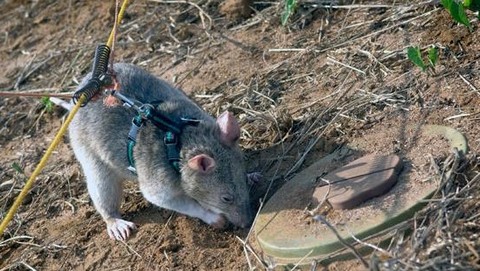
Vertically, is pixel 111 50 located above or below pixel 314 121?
above

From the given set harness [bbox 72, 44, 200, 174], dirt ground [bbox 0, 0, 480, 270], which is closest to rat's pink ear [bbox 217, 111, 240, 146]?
harness [bbox 72, 44, 200, 174]

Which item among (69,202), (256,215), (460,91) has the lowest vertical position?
(69,202)

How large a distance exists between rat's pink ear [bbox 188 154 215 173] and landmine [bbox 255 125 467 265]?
1.70ft

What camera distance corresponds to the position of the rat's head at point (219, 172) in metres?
5.93

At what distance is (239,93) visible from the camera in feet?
24.7

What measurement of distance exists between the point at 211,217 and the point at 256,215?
434 mm

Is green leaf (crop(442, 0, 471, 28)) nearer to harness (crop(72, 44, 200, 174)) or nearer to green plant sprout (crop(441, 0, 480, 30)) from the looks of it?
green plant sprout (crop(441, 0, 480, 30))

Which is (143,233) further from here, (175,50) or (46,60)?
(46,60)

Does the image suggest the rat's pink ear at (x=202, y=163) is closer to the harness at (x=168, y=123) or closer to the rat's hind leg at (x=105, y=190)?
the harness at (x=168, y=123)

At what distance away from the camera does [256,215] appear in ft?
19.1

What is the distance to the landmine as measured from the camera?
5027 mm

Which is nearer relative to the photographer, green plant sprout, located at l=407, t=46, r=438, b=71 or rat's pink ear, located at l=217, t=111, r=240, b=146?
rat's pink ear, located at l=217, t=111, r=240, b=146

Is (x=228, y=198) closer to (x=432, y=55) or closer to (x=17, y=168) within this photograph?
(x=432, y=55)

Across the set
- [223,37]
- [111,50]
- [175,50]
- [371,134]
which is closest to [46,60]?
[175,50]
